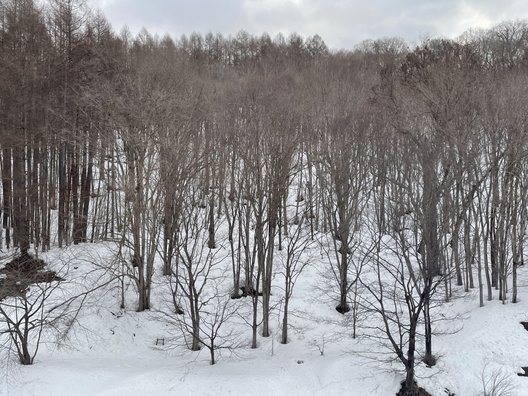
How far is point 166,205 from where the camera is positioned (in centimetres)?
1959

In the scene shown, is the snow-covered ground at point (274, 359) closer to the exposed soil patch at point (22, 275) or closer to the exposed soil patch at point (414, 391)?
the exposed soil patch at point (414, 391)

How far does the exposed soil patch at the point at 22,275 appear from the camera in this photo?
54.7 feet

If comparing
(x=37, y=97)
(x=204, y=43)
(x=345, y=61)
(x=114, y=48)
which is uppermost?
(x=204, y=43)

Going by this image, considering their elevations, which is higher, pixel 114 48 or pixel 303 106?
pixel 114 48

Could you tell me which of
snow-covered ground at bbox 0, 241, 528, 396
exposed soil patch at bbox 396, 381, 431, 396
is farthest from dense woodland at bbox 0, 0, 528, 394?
snow-covered ground at bbox 0, 241, 528, 396

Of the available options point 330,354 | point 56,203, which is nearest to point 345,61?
point 56,203

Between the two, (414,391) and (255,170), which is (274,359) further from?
(255,170)

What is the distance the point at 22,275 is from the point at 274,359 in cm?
1084

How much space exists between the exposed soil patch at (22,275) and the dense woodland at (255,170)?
1033mm

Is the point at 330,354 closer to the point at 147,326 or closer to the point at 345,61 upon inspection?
the point at 147,326

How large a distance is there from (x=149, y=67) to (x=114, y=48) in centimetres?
282

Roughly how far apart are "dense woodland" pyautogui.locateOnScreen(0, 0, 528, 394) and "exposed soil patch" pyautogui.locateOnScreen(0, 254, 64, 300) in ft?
3.39

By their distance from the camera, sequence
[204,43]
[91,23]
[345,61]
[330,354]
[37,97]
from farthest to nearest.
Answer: [204,43] < [345,61] < [91,23] < [37,97] < [330,354]

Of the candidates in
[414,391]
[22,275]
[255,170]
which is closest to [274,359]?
[414,391]
